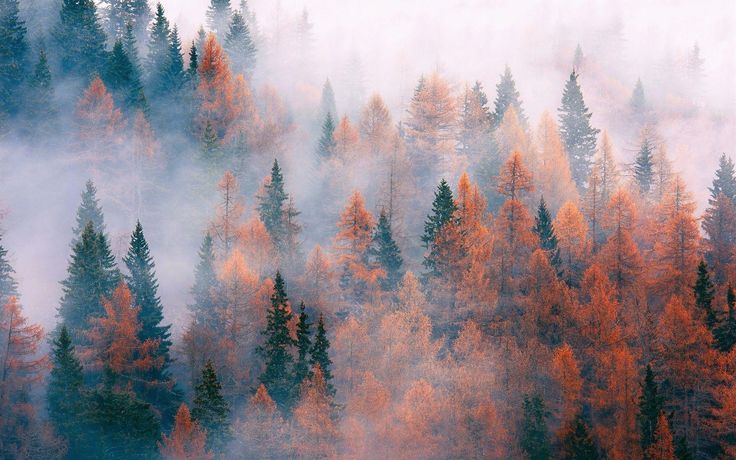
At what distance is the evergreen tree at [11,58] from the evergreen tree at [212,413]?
49030 millimetres

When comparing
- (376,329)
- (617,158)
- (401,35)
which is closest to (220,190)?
(376,329)

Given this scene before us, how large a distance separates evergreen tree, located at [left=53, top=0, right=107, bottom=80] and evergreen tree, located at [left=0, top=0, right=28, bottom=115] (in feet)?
14.3

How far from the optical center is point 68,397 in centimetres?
5162

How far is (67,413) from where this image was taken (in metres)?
51.7

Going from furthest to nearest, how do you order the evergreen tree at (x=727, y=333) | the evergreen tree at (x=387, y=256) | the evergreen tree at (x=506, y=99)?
the evergreen tree at (x=506, y=99)
the evergreen tree at (x=387, y=256)
the evergreen tree at (x=727, y=333)

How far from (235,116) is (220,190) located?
1581 centimetres

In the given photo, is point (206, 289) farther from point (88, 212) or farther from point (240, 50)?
point (240, 50)

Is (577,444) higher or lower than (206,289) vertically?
lower

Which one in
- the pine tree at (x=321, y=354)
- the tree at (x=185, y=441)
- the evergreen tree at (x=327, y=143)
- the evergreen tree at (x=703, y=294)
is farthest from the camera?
the evergreen tree at (x=327, y=143)

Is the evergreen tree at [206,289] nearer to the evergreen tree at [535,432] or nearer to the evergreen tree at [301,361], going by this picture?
the evergreen tree at [301,361]

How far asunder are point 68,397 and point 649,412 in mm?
39915

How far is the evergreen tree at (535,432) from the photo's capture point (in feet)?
166

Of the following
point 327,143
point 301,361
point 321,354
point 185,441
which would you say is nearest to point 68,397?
point 185,441

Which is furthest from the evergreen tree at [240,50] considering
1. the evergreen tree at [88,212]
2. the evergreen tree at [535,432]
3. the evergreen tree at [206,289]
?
the evergreen tree at [535,432]
